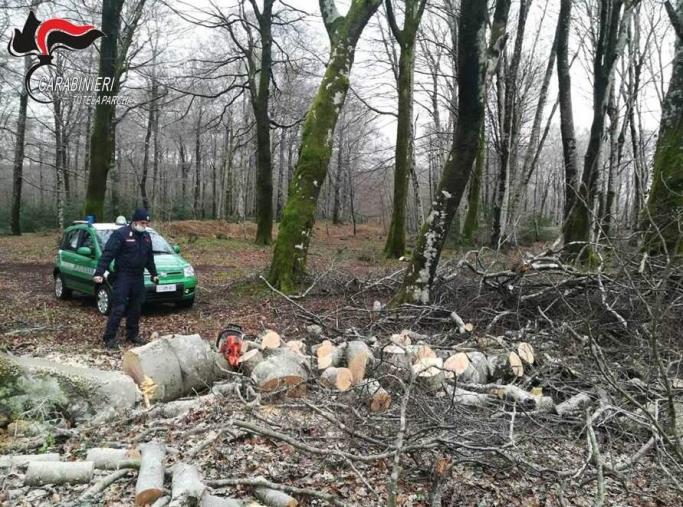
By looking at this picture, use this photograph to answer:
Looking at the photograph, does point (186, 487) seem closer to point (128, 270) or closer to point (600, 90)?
point (128, 270)

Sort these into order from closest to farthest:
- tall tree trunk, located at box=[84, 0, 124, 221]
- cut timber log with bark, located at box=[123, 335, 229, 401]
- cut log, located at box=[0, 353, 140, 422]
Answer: cut log, located at box=[0, 353, 140, 422]
cut timber log with bark, located at box=[123, 335, 229, 401]
tall tree trunk, located at box=[84, 0, 124, 221]

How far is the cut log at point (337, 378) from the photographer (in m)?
4.25

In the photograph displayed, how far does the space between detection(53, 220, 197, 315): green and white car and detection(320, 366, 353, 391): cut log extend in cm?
484

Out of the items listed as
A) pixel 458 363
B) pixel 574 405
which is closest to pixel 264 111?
pixel 458 363

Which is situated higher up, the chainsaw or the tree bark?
the tree bark

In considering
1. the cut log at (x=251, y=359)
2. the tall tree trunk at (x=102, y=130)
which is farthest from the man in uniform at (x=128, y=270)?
the tall tree trunk at (x=102, y=130)

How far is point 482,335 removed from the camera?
605 centimetres

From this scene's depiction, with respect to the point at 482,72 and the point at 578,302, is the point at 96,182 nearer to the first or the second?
the point at 482,72

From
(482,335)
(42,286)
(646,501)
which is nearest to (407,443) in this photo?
(646,501)

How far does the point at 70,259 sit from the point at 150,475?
8167 mm

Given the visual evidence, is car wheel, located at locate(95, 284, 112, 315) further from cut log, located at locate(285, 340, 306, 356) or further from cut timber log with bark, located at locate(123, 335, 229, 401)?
cut log, located at locate(285, 340, 306, 356)

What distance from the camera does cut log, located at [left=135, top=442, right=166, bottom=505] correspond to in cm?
261

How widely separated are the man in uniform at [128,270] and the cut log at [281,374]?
303 cm

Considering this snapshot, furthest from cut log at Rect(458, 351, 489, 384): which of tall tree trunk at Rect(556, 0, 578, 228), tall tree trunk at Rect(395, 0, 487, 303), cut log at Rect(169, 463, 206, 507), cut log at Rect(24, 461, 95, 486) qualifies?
tall tree trunk at Rect(556, 0, 578, 228)
